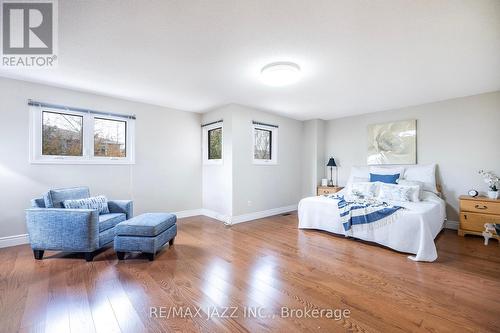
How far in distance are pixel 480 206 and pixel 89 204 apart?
5.85m

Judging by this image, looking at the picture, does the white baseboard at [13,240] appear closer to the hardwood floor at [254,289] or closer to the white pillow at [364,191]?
the hardwood floor at [254,289]

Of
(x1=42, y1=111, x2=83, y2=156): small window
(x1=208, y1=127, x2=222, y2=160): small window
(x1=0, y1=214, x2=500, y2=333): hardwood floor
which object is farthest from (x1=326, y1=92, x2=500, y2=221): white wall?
(x1=42, y1=111, x2=83, y2=156): small window

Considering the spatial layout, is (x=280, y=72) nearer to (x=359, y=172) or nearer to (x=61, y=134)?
(x=359, y=172)

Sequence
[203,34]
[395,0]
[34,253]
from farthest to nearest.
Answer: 1. [34,253]
2. [203,34]
3. [395,0]

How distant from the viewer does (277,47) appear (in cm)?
227

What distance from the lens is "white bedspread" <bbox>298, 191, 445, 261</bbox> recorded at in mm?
2658

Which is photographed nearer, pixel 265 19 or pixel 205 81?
pixel 265 19

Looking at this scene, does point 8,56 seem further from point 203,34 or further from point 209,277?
point 209,277

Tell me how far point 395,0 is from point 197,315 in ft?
9.24

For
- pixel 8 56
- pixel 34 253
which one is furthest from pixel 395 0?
pixel 34 253

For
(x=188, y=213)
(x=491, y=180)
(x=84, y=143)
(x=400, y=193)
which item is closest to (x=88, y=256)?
(x=84, y=143)

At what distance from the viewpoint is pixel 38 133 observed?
3.28m

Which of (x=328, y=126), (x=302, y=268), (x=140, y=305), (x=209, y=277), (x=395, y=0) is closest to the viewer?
(x=395, y=0)

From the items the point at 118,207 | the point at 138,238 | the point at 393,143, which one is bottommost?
the point at 138,238
